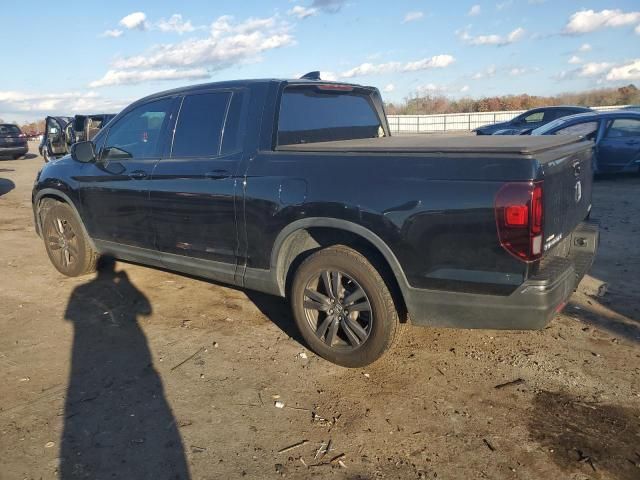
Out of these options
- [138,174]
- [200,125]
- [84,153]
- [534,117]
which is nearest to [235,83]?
[200,125]

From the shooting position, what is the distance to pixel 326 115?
4480 millimetres

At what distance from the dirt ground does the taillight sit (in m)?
1.03

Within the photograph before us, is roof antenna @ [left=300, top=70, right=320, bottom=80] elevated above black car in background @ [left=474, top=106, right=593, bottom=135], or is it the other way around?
roof antenna @ [left=300, top=70, right=320, bottom=80]

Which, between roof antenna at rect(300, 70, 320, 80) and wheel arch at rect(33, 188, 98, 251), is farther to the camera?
wheel arch at rect(33, 188, 98, 251)

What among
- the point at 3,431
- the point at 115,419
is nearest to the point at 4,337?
the point at 3,431

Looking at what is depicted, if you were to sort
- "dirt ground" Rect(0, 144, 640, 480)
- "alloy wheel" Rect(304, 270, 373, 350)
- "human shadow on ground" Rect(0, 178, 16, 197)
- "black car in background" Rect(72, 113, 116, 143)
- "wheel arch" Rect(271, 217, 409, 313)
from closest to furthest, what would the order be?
"dirt ground" Rect(0, 144, 640, 480)
"wheel arch" Rect(271, 217, 409, 313)
"alloy wheel" Rect(304, 270, 373, 350)
"human shadow on ground" Rect(0, 178, 16, 197)
"black car in background" Rect(72, 113, 116, 143)

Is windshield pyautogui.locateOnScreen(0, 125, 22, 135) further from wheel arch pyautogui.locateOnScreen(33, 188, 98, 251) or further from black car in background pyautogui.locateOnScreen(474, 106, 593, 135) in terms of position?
wheel arch pyautogui.locateOnScreen(33, 188, 98, 251)

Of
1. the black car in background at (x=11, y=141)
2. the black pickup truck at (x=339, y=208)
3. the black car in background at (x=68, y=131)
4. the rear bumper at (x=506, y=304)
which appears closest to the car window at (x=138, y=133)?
the black pickup truck at (x=339, y=208)

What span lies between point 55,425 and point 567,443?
2.91m

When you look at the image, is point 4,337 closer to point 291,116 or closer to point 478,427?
point 291,116

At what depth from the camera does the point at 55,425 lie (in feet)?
10.1

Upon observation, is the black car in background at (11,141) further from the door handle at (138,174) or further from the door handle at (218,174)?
the door handle at (218,174)

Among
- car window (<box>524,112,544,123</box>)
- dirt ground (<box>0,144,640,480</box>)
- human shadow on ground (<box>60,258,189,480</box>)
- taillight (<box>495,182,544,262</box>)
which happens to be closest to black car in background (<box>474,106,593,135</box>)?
car window (<box>524,112,544,123</box>)

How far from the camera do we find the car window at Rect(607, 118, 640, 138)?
10328mm
